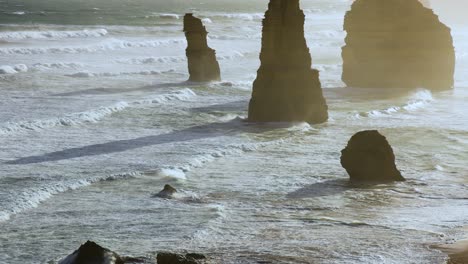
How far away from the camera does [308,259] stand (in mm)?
16844

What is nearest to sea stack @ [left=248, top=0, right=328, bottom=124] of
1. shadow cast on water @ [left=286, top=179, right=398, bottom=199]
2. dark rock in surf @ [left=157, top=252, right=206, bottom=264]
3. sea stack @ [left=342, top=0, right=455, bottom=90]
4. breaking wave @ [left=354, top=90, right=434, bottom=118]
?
breaking wave @ [left=354, top=90, right=434, bottom=118]

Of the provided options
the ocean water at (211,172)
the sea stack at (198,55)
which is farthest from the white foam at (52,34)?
the sea stack at (198,55)

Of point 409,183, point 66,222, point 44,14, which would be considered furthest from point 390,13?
point 44,14

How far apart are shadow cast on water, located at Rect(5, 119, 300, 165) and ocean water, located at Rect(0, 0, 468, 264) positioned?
0.06m

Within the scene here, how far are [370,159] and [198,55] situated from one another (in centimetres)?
2632

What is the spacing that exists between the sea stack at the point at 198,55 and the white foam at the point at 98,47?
18489mm

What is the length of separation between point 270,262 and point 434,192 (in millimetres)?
7971

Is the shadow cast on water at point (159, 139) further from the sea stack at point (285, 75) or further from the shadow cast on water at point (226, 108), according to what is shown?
the shadow cast on water at point (226, 108)

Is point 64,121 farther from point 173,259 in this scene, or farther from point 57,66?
point 57,66

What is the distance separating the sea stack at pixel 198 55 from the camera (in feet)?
161

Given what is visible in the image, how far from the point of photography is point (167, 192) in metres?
22.6

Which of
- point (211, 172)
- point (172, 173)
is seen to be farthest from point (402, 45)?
point (172, 173)

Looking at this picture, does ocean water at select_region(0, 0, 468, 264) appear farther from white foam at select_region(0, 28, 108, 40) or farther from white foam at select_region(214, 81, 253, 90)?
white foam at select_region(0, 28, 108, 40)

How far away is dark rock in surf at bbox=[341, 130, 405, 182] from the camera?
2423 centimetres
